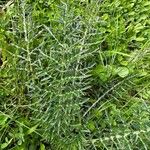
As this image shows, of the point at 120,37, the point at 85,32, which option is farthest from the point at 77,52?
the point at 120,37

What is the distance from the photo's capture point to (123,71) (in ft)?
7.06

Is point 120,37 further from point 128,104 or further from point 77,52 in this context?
point 77,52

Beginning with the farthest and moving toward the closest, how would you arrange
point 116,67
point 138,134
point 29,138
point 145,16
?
point 145,16, point 116,67, point 29,138, point 138,134

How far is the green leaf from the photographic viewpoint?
83.7 inches

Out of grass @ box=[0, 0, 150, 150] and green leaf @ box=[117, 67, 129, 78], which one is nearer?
grass @ box=[0, 0, 150, 150]

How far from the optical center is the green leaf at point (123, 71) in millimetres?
2127

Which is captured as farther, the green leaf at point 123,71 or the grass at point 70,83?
the green leaf at point 123,71

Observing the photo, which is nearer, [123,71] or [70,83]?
[70,83]

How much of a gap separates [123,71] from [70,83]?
1.39 feet

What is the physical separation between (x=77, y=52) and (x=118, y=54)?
0.54 m

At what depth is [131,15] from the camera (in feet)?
8.25

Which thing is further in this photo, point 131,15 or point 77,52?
point 131,15

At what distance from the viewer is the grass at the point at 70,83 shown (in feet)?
5.90

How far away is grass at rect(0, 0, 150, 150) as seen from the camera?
1.80 m
